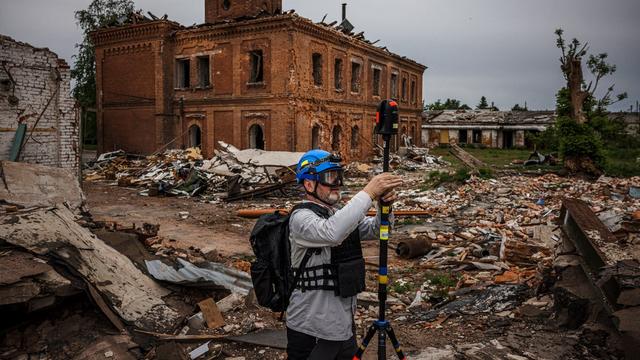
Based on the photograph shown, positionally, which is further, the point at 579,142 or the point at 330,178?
the point at 579,142

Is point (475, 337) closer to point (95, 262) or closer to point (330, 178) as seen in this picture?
point (330, 178)

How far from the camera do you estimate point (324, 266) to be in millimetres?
3088

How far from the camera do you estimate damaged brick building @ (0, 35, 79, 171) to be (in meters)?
11.2

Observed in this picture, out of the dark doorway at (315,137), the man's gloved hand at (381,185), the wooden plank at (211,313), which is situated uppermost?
the dark doorway at (315,137)

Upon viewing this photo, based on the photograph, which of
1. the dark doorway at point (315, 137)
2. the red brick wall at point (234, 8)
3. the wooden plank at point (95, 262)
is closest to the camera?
the wooden plank at point (95, 262)

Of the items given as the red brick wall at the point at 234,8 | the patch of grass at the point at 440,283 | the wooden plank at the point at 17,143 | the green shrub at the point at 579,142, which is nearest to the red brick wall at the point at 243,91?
the red brick wall at the point at 234,8

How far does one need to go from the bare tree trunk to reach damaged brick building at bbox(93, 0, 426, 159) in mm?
11642

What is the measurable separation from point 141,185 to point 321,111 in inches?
398

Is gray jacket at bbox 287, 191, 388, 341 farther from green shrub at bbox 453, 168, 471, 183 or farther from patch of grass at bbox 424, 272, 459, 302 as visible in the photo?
green shrub at bbox 453, 168, 471, 183

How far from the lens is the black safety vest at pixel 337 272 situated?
9.91 feet

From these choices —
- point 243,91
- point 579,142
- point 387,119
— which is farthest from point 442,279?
point 243,91

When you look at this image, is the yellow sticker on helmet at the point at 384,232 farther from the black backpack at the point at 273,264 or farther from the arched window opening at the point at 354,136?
the arched window opening at the point at 354,136

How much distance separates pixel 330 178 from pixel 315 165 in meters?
0.14

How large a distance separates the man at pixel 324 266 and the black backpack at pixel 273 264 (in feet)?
0.26
